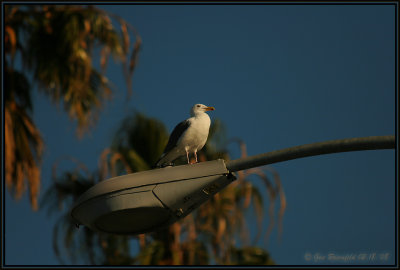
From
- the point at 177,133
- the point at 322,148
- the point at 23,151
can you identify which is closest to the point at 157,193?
the point at 322,148

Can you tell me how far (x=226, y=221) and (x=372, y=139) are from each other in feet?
25.7

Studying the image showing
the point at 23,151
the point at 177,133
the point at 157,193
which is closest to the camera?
the point at 157,193

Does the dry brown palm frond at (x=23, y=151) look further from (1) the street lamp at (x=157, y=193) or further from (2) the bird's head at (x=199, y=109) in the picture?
(1) the street lamp at (x=157, y=193)

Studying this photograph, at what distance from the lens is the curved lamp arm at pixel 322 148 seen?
4582 mm

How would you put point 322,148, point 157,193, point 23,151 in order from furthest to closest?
point 23,151 → point 157,193 → point 322,148

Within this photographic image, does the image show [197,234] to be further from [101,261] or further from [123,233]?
[123,233]

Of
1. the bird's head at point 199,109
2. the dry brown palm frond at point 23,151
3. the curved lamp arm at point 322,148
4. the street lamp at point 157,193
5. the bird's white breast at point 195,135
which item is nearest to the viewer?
the curved lamp arm at point 322,148

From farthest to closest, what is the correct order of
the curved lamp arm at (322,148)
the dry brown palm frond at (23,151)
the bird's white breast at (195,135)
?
the dry brown palm frond at (23,151), the bird's white breast at (195,135), the curved lamp arm at (322,148)

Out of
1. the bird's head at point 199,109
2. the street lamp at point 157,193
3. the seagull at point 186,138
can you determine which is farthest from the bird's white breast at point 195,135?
the street lamp at point 157,193

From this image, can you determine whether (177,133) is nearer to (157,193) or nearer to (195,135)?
(195,135)

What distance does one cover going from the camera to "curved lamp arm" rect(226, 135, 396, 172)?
458cm

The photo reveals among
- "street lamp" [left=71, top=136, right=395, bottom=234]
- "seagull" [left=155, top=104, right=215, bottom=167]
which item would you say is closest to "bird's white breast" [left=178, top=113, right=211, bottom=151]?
"seagull" [left=155, top=104, right=215, bottom=167]

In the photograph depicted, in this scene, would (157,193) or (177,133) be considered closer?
(157,193)

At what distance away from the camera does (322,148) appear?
15.5 ft
